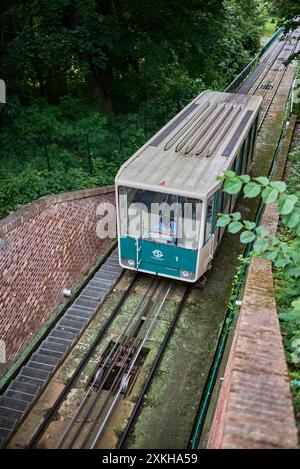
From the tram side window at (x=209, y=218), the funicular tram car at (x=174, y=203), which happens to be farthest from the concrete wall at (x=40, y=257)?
the tram side window at (x=209, y=218)

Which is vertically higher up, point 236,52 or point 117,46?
point 117,46

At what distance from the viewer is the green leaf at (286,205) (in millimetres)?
4608

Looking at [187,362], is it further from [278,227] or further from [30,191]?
[30,191]

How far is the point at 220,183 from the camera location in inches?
379

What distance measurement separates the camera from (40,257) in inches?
397

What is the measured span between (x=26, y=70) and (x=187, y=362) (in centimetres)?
1097

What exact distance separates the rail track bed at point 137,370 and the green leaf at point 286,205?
4751 millimetres

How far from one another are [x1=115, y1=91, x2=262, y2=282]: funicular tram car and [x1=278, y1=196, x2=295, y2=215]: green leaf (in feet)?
14.0

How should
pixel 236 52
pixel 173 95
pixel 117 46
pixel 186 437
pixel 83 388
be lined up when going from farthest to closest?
pixel 236 52
pixel 173 95
pixel 117 46
pixel 83 388
pixel 186 437

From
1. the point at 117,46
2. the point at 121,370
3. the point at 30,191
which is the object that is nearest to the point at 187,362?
the point at 121,370

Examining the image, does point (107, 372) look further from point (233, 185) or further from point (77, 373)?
point (233, 185)

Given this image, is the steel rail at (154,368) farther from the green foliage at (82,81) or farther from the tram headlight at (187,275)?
the green foliage at (82,81)

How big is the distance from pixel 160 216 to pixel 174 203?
1.71 ft

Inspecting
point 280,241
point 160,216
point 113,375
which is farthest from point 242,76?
point 280,241
